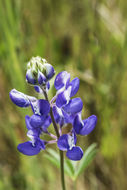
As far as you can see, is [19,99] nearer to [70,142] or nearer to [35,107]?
[35,107]

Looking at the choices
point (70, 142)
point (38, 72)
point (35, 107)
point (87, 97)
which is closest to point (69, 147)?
point (70, 142)

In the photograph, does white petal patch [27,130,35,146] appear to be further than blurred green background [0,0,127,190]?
No

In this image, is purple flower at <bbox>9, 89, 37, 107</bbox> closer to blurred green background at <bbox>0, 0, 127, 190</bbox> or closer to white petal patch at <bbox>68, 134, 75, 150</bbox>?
white petal patch at <bbox>68, 134, 75, 150</bbox>

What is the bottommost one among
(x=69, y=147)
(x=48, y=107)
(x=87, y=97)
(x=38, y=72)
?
(x=69, y=147)

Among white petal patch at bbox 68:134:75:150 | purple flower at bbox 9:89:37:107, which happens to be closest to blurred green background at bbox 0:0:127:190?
purple flower at bbox 9:89:37:107

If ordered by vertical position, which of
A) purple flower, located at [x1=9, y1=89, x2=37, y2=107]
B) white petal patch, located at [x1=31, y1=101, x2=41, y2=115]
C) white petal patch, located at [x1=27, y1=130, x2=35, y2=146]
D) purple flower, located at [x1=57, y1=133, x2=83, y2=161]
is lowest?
purple flower, located at [x1=57, y1=133, x2=83, y2=161]

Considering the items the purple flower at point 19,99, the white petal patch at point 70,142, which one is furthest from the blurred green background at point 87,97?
the white petal patch at point 70,142

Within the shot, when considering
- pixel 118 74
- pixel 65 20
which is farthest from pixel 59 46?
pixel 118 74

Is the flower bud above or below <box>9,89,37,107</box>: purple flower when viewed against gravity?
above
